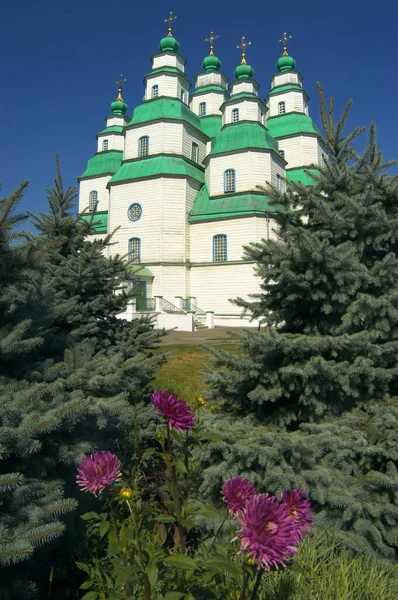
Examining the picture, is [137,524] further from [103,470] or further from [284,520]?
[284,520]

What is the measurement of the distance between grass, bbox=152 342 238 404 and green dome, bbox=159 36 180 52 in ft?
87.9

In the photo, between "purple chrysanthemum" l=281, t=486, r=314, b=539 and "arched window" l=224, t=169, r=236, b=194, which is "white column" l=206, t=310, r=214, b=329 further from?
"purple chrysanthemum" l=281, t=486, r=314, b=539

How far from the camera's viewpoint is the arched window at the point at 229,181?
2491cm

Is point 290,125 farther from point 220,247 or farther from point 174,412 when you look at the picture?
point 174,412

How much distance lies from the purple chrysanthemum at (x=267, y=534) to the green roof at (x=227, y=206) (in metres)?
22.8

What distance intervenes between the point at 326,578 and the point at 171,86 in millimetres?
29656

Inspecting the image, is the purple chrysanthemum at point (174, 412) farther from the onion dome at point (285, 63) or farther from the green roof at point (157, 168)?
the onion dome at point (285, 63)

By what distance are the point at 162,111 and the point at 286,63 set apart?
15.2 metres

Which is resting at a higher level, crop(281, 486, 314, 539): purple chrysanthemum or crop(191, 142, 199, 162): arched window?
crop(191, 142, 199, 162): arched window

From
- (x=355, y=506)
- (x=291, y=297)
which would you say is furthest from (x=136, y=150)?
(x=355, y=506)

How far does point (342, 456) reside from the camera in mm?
3342

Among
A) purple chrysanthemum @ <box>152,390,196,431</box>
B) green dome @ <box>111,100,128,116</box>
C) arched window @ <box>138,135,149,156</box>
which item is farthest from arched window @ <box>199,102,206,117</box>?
purple chrysanthemum @ <box>152,390,196,431</box>

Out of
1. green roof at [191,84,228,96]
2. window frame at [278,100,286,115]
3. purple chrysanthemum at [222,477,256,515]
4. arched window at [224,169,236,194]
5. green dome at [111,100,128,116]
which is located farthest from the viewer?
green dome at [111,100,128,116]

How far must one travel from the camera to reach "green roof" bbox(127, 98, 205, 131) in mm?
25234
